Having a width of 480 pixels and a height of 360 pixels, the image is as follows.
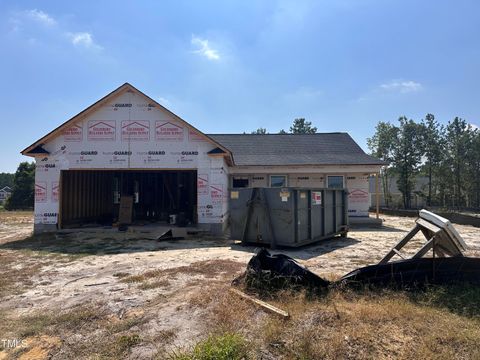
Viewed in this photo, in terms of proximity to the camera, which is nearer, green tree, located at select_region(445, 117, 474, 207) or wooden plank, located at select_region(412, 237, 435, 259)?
wooden plank, located at select_region(412, 237, 435, 259)

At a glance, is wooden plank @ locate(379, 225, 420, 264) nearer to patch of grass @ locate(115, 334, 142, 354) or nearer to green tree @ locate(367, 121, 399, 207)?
patch of grass @ locate(115, 334, 142, 354)

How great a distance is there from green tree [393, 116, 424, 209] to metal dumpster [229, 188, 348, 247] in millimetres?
33909

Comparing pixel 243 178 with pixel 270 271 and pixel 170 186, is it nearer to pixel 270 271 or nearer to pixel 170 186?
pixel 170 186

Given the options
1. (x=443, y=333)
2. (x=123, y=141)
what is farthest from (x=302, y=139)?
(x=443, y=333)

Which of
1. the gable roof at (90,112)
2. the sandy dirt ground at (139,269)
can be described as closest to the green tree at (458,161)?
the sandy dirt ground at (139,269)

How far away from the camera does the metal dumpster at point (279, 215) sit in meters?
9.59

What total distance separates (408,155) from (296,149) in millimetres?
26742

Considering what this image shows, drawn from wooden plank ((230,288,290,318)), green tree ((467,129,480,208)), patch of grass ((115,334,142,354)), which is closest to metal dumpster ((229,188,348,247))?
wooden plank ((230,288,290,318))

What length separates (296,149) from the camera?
21.3m

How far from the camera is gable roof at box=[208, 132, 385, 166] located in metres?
18.7

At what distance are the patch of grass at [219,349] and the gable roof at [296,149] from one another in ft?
49.8

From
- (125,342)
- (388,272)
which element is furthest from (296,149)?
(125,342)

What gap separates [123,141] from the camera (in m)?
14.1

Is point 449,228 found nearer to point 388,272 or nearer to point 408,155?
point 388,272
